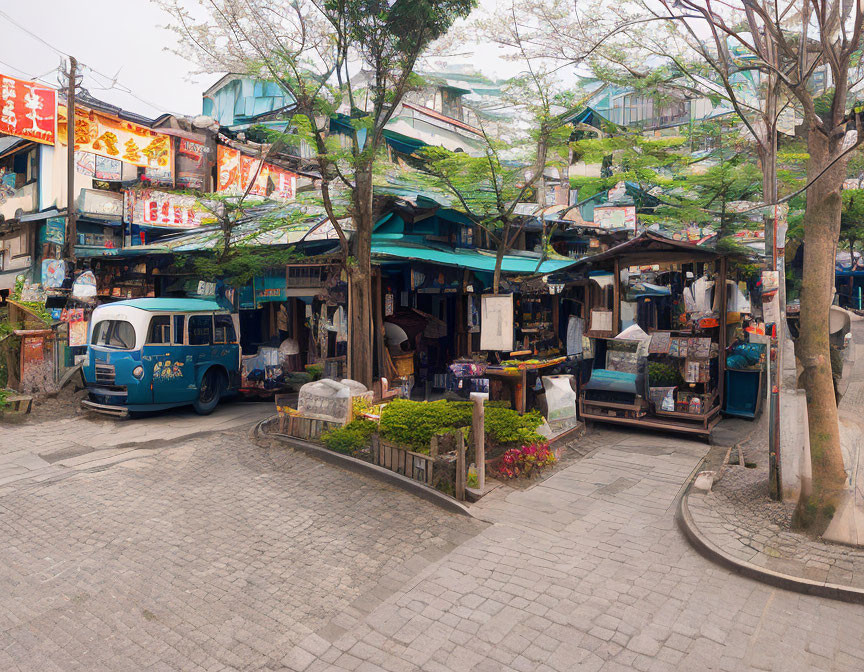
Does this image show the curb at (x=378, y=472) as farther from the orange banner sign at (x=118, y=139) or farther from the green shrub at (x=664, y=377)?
the orange banner sign at (x=118, y=139)

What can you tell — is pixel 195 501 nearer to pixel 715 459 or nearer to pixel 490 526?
pixel 490 526

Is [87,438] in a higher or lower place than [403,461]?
lower

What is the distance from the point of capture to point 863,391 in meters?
14.6

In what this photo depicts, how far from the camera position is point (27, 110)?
1409cm

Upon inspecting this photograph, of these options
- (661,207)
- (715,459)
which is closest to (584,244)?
(661,207)

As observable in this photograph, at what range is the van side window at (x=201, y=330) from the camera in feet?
43.2

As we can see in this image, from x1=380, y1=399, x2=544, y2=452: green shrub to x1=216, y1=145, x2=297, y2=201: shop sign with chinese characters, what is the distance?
1197 centimetres

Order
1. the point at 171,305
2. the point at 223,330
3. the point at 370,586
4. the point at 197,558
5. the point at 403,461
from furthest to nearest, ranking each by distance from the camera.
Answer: the point at 223,330
the point at 171,305
the point at 403,461
the point at 197,558
the point at 370,586

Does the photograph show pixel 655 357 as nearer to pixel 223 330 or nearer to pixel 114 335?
pixel 223 330

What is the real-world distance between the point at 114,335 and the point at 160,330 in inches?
39.5

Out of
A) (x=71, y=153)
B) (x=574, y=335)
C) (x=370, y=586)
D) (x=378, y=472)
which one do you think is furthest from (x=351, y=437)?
(x=71, y=153)

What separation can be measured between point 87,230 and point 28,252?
3013 mm

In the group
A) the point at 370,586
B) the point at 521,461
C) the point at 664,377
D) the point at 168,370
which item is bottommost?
the point at 370,586

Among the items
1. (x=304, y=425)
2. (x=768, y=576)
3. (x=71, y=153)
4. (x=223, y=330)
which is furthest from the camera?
(x=71, y=153)
